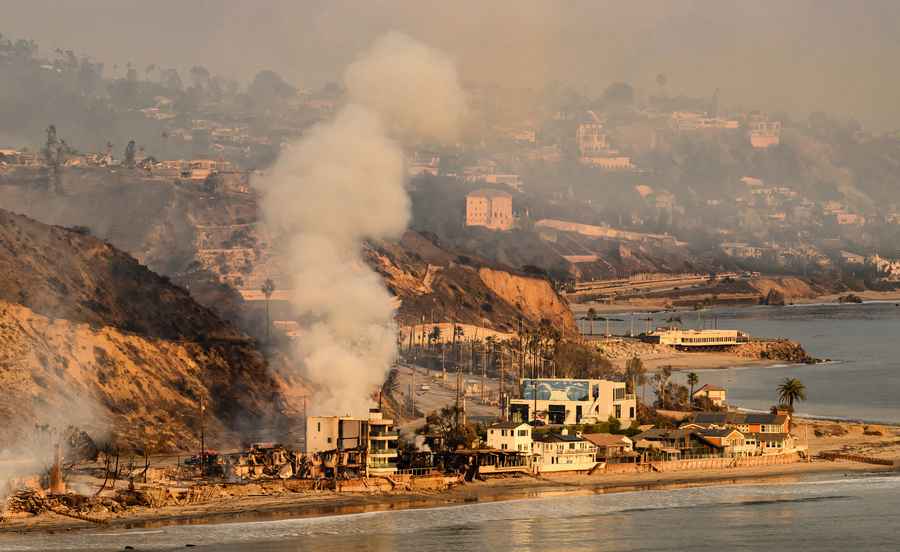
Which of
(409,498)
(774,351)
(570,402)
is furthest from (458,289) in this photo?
(409,498)

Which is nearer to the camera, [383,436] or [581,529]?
[581,529]

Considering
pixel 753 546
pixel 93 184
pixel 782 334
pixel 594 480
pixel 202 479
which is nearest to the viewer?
pixel 753 546

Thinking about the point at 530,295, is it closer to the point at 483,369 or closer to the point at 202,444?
the point at 483,369

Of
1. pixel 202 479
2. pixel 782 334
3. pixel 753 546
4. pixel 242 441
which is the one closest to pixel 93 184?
pixel 782 334

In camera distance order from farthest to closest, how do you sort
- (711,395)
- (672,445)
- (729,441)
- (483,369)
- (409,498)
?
(483,369), (711,395), (729,441), (672,445), (409,498)

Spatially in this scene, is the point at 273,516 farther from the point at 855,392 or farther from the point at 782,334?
the point at 782,334

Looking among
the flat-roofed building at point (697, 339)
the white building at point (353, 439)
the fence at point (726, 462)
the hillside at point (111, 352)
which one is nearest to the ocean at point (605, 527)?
the fence at point (726, 462)

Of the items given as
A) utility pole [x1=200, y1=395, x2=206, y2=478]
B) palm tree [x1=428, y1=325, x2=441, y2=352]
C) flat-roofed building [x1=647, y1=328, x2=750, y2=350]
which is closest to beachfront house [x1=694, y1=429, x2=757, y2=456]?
utility pole [x1=200, y1=395, x2=206, y2=478]

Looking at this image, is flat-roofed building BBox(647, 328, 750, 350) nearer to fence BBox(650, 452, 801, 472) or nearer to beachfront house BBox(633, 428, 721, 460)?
fence BBox(650, 452, 801, 472)
